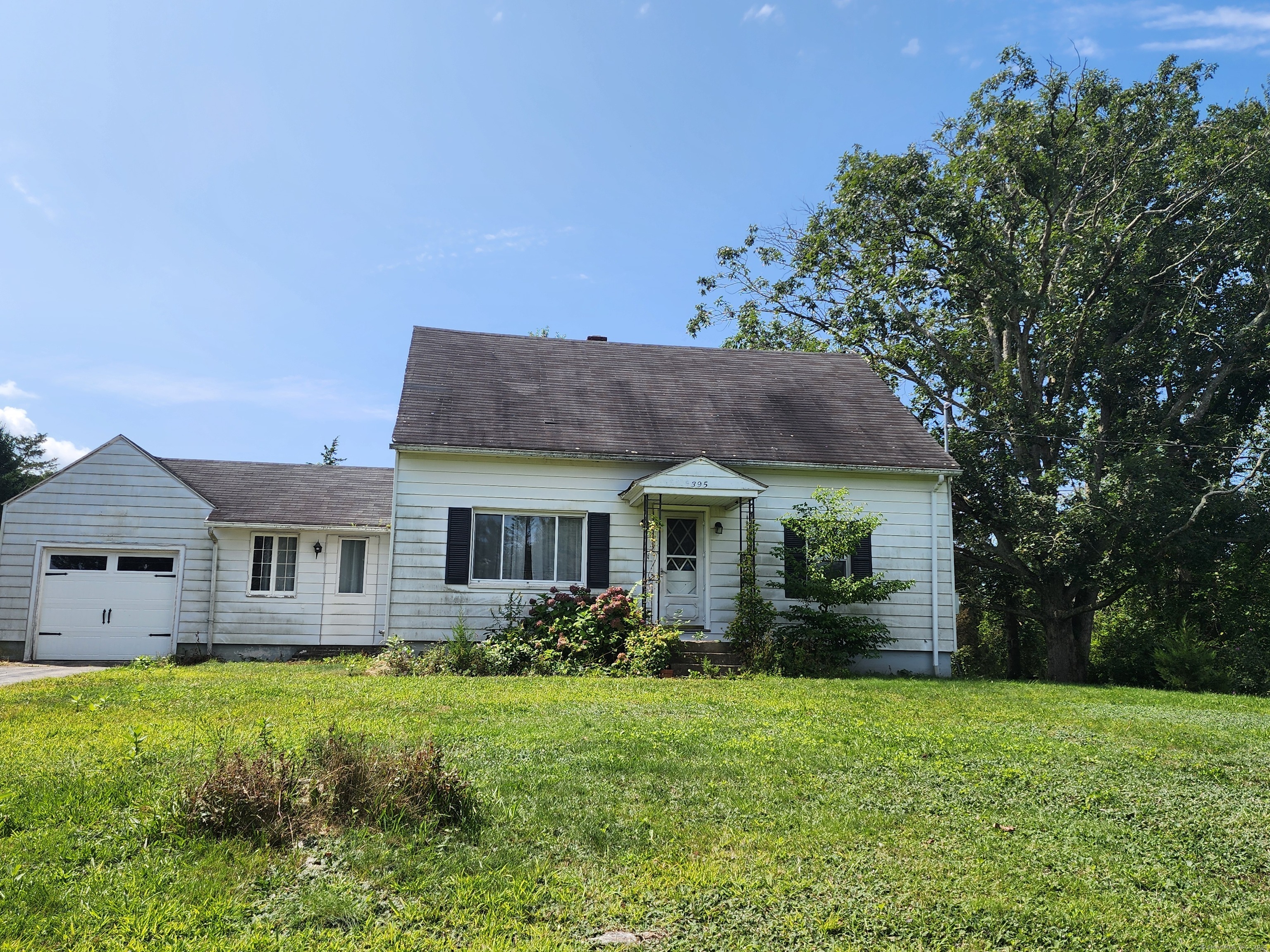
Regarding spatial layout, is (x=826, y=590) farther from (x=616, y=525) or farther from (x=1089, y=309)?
(x=1089, y=309)

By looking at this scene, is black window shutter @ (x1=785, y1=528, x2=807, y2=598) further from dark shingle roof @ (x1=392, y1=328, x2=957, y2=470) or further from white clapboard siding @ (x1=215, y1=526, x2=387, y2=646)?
white clapboard siding @ (x1=215, y1=526, x2=387, y2=646)

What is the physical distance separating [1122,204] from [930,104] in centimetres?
500

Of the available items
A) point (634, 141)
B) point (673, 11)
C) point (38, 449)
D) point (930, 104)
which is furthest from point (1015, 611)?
point (38, 449)

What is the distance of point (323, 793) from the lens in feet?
14.5

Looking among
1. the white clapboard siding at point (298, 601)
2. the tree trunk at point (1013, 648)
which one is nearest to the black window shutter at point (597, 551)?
the white clapboard siding at point (298, 601)

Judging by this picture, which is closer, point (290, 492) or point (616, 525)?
point (616, 525)

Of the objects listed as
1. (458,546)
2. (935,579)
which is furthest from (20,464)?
(935,579)

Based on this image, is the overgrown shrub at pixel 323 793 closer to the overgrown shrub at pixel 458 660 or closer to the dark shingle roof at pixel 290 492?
the overgrown shrub at pixel 458 660

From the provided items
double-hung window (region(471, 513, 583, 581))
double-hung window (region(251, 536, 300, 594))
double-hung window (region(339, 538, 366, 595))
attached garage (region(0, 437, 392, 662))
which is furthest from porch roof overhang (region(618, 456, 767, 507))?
double-hung window (region(251, 536, 300, 594))

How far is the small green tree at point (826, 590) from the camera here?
13562 mm

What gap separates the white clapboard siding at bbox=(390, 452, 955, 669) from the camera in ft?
45.6

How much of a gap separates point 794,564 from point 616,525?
2.96 meters

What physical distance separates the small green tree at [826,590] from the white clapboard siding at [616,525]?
0.74 m

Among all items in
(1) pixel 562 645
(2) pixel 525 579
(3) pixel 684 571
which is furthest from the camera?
(3) pixel 684 571
